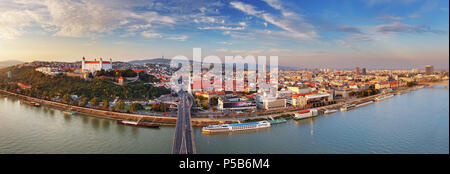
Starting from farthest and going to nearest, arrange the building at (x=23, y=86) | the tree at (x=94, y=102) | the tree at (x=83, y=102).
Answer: the building at (x=23, y=86) → the tree at (x=83, y=102) → the tree at (x=94, y=102)

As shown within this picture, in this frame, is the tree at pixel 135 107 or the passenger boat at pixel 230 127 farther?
the tree at pixel 135 107

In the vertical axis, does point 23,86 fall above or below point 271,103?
above

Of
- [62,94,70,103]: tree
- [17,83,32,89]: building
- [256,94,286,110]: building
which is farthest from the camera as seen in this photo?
[17,83,32,89]: building

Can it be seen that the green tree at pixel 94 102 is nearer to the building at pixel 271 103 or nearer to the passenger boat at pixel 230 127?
the passenger boat at pixel 230 127

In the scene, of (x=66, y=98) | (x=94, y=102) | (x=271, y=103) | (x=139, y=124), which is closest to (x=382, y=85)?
(x=271, y=103)

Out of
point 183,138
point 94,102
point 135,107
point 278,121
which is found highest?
point 94,102

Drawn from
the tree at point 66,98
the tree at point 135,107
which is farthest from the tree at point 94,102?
the tree at point 135,107

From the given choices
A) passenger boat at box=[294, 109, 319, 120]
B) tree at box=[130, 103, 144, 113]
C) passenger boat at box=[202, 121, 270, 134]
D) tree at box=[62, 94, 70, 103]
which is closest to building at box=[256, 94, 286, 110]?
passenger boat at box=[294, 109, 319, 120]

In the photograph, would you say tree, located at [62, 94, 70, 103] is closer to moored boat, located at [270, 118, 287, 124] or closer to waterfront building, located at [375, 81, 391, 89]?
moored boat, located at [270, 118, 287, 124]

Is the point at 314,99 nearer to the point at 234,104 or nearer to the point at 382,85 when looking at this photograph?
the point at 234,104

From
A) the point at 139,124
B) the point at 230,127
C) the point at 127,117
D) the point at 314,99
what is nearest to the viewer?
the point at 230,127

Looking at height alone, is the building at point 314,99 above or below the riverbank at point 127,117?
above
